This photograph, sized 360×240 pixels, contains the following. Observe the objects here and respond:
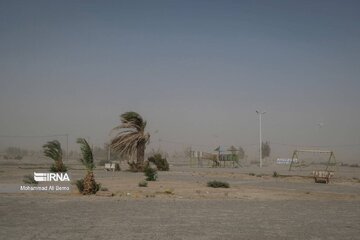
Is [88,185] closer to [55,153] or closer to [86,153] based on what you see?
[86,153]

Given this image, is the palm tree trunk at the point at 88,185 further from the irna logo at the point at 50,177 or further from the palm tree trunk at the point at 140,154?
the palm tree trunk at the point at 140,154

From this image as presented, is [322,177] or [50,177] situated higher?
[50,177]

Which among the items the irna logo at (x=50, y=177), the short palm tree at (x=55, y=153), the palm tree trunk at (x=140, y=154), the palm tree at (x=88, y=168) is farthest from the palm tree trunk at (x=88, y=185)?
the palm tree trunk at (x=140, y=154)

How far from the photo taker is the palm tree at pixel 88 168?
20.3 m

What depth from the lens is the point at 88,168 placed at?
68.0ft

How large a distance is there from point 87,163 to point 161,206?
615 cm

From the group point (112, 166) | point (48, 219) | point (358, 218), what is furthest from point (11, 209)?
point (112, 166)

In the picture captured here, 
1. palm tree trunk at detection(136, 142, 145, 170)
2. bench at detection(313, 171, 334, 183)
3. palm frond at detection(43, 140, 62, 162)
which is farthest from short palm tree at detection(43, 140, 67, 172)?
bench at detection(313, 171, 334, 183)

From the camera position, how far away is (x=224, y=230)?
11.0m

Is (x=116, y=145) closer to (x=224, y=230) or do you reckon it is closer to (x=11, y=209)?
(x=11, y=209)

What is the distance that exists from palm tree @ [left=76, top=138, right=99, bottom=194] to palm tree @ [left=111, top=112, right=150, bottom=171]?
77.4 feet

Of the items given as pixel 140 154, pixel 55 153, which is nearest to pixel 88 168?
pixel 55 153

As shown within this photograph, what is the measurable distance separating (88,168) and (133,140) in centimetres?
2419

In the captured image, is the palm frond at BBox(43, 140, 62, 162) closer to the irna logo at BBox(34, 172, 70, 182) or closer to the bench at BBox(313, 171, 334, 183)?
the irna logo at BBox(34, 172, 70, 182)
